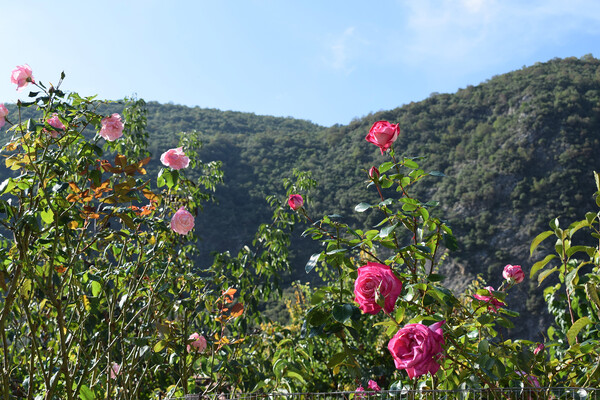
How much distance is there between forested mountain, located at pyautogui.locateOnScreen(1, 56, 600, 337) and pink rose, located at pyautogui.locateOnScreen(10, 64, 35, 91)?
13184 mm

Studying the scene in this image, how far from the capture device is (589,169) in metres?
18.3

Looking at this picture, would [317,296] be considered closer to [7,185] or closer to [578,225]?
[578,225]

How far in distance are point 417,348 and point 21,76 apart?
1581mm

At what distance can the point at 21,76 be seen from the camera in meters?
1.80

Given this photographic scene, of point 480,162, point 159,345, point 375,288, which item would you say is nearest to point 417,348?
point 375,288

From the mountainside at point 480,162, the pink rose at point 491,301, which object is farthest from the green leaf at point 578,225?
the mountainside at point 480,162

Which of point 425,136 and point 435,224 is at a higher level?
point 425,136

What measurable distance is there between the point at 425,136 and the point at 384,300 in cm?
2210

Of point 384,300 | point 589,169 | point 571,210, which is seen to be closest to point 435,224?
point 384,300

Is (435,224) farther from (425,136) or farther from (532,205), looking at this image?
(425,136)

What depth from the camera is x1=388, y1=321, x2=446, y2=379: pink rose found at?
3.63ft

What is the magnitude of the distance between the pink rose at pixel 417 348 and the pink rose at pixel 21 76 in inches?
59.5

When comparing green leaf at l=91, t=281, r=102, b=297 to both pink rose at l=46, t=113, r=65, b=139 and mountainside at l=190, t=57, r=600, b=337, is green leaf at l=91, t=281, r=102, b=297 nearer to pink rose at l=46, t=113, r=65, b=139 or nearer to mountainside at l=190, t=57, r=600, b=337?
pink rose at l=46, t=113, r=65, b=139

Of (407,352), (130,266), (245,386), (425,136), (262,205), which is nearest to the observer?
(407,352)
